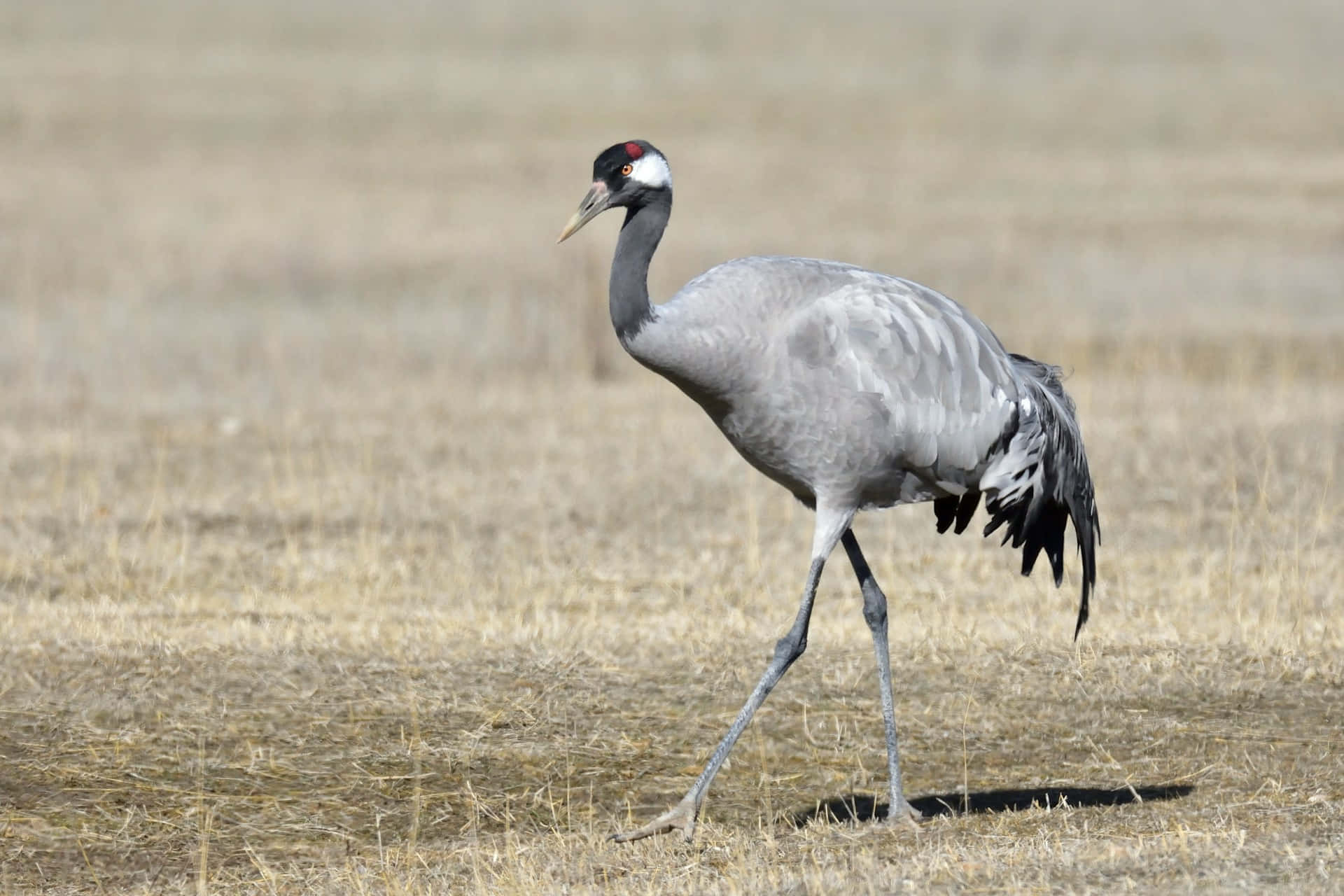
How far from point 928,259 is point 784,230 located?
234 cm

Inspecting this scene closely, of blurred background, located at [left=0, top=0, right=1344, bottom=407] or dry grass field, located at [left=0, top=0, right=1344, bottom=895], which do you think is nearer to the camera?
dry grass field, located at [left=0, top=0, right=1344, bottom=895]

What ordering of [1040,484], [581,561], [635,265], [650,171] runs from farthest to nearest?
[581,561]
[1040,484]
[650,171]
[635,265]

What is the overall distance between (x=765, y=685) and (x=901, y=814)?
1.98ft

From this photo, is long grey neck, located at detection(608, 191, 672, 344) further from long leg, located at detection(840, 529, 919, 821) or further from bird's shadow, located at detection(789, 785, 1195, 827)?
bird's shadow, located at detection(789, 785, 1195, 827)

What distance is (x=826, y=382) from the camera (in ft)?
22.0

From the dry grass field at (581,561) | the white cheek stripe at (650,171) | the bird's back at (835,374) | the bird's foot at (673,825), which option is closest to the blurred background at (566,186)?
the dry grass field at (581,561)

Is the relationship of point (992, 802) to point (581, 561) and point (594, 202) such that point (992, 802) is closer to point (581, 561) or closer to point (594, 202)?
point (594, 202)

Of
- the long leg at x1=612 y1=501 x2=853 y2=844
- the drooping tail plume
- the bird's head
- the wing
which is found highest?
the bird's head

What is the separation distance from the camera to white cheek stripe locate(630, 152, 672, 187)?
6801 mm

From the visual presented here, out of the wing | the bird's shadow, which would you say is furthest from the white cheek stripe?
the bird's shadow

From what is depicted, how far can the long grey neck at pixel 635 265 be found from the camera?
6.56 metres

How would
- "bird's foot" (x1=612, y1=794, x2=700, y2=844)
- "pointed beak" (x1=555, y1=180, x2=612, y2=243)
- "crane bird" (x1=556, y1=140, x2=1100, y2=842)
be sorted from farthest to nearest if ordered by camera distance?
"pointed beak" (x1=555, y1=180, x2=612, y2=243)
"crane bird" (x1=556, y1=140, x2=1100, y2=842)
"bird's foot" (x1=612, y1=794, x2=700, y2=844)

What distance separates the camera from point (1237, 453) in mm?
Result: 12469

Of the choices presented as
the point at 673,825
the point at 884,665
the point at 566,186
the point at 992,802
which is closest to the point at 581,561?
the point at 884,665
